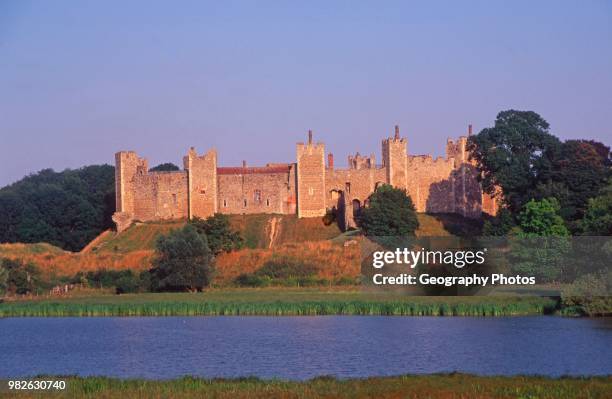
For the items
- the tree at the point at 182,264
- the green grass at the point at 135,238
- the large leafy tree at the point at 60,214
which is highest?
the large leafy tree at the point at 60,214

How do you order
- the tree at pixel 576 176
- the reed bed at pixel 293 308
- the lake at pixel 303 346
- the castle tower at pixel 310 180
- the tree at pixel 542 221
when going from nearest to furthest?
the lake at pixel 303 346 < the reed bed at pixel 293 308 < the tree at pixel 542 221 < the tree at pixel 576 176 < the castle tower at pixel 310 180

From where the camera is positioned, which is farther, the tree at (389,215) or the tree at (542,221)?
the tree at (389,215)

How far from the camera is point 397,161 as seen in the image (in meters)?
63.2

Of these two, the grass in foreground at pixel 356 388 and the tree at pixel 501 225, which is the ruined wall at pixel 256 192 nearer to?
the tree at pixel 501 225

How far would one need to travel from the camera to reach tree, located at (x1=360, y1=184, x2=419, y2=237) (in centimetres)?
5625

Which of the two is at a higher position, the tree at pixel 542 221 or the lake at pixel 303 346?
the tree at pixel 542 221

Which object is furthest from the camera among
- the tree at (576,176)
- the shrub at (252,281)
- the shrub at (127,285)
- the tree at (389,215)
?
the tree at (389,215)

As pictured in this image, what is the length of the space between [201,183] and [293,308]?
2656cm

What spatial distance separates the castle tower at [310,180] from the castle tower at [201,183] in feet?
15.8

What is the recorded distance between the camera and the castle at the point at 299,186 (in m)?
63.0

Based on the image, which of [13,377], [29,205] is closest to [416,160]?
[29,205]

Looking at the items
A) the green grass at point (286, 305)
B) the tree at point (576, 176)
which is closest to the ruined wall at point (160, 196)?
the green grass at point (286, 305)

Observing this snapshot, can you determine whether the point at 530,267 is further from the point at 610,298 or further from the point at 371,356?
the point at 371,356

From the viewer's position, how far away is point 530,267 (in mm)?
44094
